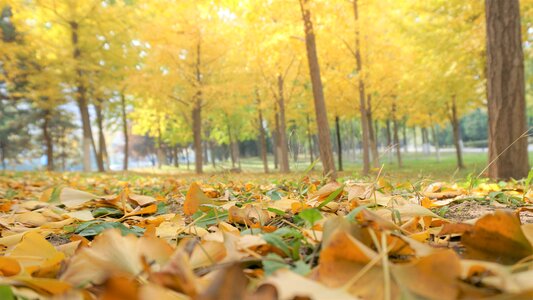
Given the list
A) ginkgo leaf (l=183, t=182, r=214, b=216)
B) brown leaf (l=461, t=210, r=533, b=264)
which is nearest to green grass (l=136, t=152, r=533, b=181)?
ginkgo leaf (l=183, t=182, r=214, b=216)

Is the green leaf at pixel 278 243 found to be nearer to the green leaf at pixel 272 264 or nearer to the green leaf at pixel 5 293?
the green leaf at pixel 272 264

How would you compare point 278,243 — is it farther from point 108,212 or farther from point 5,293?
point 108,212

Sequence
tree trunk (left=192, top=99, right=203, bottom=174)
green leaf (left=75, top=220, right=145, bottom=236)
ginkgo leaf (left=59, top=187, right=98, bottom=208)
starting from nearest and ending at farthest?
green leaf (left=75, top=220, right=145, bottom=236) → ginkgo leaf (left=59, top=187, right=98, bottom=208) → tree trunk (left=192, top=99, right=203, bottom=174)

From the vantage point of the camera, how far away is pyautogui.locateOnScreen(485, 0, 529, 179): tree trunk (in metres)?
4.47

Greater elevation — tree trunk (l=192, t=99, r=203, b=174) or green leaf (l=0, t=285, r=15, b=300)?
tree trunk (l=192, t=99, r=203, b=174)

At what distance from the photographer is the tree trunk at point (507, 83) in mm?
4469

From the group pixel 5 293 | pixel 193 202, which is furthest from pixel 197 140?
pixel 5 293

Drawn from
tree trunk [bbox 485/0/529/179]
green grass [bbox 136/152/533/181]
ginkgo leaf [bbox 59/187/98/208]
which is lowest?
green grass [bbox 136/152/533/181]

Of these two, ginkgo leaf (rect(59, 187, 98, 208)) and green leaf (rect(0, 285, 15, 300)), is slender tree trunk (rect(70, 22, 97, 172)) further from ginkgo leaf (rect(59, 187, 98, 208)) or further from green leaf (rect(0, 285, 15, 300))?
green leaf (rect(0, 285, 15, 300))

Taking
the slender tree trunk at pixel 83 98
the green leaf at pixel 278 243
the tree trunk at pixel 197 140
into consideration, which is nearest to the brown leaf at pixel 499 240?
the green leaf at pixel 278 243

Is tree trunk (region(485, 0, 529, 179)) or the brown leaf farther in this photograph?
tree trunk (region(485, 0, 529, 179))

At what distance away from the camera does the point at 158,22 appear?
1340cm

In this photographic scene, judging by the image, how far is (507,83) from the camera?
450cm

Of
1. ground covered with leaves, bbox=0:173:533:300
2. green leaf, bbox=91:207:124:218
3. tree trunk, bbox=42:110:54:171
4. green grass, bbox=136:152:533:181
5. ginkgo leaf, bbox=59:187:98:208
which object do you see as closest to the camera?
ground covered with leaves, bbox=0:173:533:300
